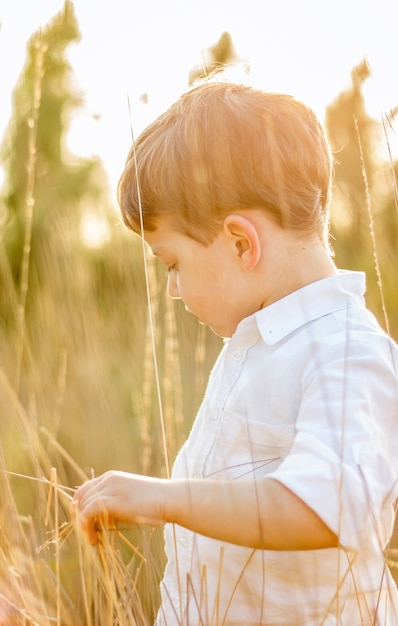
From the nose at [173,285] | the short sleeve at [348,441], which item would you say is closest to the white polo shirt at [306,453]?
the short sleeve at [348,441]

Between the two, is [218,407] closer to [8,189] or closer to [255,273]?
[255,273]

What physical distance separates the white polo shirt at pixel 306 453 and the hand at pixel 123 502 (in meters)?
0.05

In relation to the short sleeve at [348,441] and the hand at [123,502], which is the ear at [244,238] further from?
the hand at [123,502]

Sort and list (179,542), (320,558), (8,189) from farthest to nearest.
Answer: (8,189)
(179,542)
(320,558)

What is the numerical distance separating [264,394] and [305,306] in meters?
0.13

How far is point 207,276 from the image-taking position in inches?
47.8

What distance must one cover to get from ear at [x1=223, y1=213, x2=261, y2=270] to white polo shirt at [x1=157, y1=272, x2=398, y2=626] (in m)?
0.07

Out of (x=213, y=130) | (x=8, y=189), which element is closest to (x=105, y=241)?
(x=8, y=189)

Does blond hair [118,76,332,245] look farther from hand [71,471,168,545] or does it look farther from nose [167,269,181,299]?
hand [71,471,168,545]

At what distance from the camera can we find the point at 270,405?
3.51 ft

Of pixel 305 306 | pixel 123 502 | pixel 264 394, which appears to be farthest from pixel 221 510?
pixel 305 306

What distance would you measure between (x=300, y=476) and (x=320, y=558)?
0.22 meters

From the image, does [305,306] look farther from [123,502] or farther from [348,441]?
[123,502]

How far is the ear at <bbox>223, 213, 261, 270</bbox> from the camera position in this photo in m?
1.17
